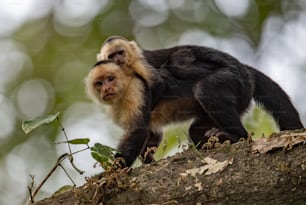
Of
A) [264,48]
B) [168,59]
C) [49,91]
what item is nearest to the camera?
[168,59]

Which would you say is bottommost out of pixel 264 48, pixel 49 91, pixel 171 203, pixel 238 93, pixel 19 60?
pixel 171 203

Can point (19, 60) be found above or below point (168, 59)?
above

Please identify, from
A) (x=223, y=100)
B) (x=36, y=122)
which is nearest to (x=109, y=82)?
(x=223, y=100)

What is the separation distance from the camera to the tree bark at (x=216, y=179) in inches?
81.4

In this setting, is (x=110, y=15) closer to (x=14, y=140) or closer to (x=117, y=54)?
(x=14, y=140)

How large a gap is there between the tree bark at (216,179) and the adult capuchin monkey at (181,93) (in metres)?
0.88

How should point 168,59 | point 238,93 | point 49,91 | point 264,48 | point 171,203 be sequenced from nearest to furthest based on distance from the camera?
1. point 171,203
2. point 238,93
3. point 168,59
4. point 264,48
5. point 49,91

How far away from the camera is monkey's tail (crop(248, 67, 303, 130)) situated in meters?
3.24

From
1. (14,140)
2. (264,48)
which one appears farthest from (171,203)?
(14,140)

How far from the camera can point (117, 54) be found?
3.78 m

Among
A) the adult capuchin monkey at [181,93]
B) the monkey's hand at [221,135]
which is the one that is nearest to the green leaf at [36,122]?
the adult capuchin monkey at [181,93]

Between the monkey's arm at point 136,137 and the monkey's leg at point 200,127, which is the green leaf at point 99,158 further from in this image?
the monkey's leg at point 200,127

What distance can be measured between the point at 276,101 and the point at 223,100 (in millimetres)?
309

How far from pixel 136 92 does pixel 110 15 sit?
2.17 meters
